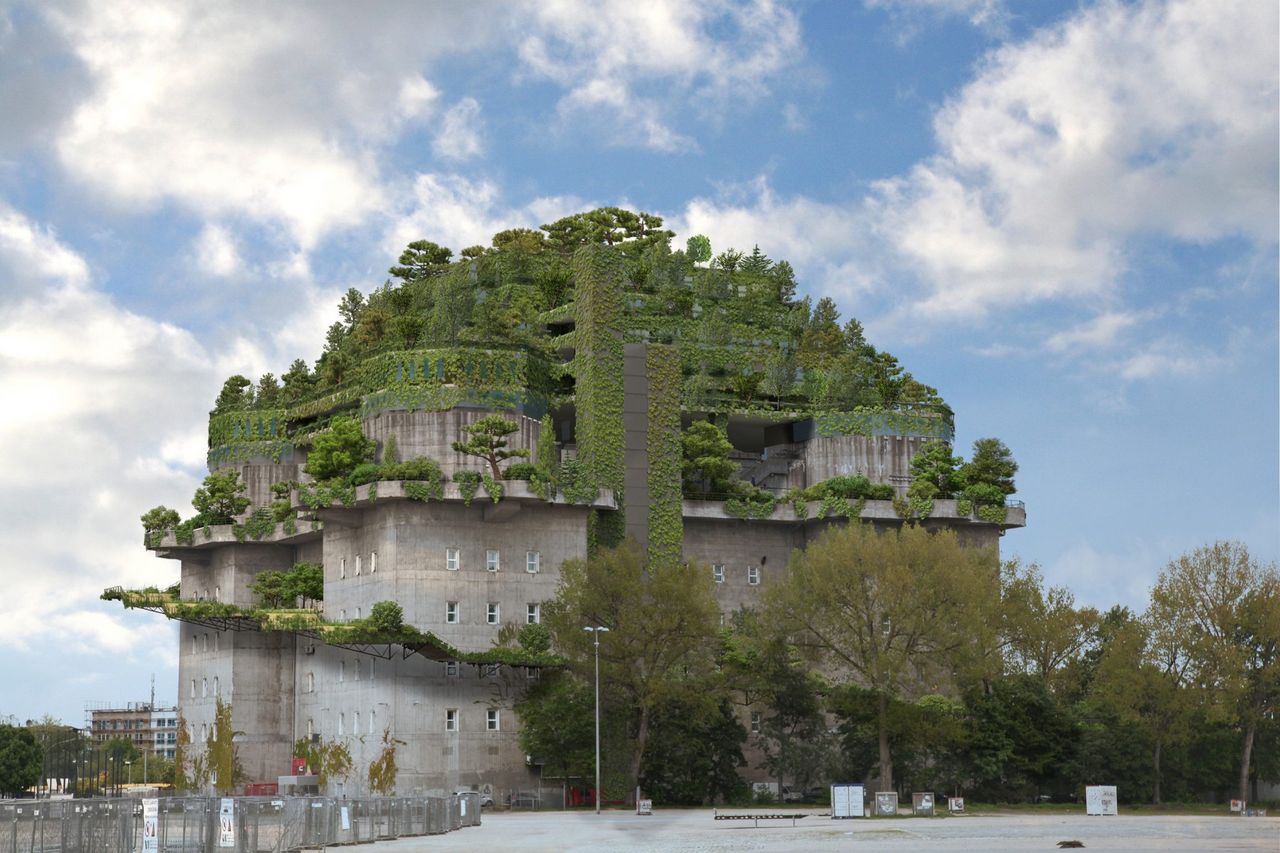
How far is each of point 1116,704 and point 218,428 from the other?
64.1 m

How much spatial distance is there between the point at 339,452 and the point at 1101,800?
1893 inches

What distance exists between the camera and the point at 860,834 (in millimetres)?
67000

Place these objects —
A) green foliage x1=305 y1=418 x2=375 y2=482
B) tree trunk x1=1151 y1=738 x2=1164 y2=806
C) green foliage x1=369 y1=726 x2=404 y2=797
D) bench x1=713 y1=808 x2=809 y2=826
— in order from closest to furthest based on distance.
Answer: bench x1=713 y1=808 x2=809 y2=826 → green foliage x1=369 y1=726 x2=404 y2=797 → tree trunk x1=1151 y1=738 x2=1164 y2=806 → green foliage x1=305 y1=418 x2=375 y2=482

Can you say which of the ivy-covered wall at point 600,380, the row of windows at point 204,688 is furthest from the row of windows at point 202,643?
the ivy-covered wall at point 600,380

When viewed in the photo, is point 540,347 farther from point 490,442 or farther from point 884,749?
point 884,749

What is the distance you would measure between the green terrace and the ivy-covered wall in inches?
435

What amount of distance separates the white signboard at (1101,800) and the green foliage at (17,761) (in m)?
92.6

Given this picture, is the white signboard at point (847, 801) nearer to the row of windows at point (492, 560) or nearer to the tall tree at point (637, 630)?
the tall tree at point (637, 630)

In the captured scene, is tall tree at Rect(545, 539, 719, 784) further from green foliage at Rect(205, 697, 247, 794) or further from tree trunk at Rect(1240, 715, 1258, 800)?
tree trunk at Rect(1240, 715, 1258, 800)

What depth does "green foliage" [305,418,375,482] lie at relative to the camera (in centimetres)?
10738

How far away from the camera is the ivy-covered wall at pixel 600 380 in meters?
111

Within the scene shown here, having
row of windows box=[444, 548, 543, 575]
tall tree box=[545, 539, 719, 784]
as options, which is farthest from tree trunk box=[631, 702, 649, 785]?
row of windows box=[444, 548, 543, 575]

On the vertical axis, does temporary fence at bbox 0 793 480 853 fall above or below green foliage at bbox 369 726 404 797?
above

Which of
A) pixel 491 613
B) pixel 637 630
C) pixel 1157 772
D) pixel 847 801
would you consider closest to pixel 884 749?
pixel 637 630
